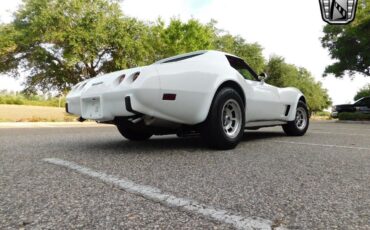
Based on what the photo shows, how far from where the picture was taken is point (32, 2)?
21312mm

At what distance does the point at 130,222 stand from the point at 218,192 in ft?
2.36

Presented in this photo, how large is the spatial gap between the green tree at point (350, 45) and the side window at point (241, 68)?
16.8 m

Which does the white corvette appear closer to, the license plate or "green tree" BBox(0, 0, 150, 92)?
the license plate

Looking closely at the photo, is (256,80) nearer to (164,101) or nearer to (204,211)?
(164,101)

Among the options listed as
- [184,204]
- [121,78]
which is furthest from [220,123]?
[184,204]

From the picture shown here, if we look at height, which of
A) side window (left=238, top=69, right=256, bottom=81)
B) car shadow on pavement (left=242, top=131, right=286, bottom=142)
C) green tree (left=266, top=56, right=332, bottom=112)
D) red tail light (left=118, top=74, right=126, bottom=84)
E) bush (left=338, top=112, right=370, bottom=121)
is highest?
green tree (left=266, top=56, right=332, bottom=112)

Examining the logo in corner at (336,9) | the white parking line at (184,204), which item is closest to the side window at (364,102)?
the logo in corner at (336,9)

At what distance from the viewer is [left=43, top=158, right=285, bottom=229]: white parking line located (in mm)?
1540

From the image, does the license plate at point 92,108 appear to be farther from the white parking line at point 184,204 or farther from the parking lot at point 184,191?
the white parking line at point 184,204

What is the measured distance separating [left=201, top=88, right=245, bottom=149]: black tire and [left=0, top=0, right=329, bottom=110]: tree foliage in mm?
17116

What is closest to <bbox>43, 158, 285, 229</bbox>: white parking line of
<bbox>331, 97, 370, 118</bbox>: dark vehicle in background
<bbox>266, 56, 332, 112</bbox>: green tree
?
<bbox>331, 97, 370, 118</bbox>: dark vehicle in background

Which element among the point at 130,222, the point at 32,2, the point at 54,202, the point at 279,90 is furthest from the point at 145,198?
the point at 32,2

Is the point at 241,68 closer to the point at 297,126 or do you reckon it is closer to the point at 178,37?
the point at 297,126

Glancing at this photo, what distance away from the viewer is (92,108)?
3814 mm
